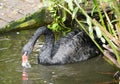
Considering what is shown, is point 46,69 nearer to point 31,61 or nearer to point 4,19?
point 31,61

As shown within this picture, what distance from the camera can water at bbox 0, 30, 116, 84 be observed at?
6.39 metres

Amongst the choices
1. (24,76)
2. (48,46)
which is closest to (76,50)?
(48,46)

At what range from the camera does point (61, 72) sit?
676 centimetres

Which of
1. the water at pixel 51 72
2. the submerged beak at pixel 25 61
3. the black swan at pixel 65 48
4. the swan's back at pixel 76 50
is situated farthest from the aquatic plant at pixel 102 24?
the submerged beak at pixel 25 61

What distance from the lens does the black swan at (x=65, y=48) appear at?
24.2ft

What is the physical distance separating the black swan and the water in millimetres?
154

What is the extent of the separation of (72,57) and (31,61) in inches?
28.6

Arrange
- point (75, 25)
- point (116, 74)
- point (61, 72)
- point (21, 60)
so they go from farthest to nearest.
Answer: point (75, 25)
point (21, 60)
point (61, 72)
point (116, 74)

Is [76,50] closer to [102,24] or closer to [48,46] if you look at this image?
[48,46]

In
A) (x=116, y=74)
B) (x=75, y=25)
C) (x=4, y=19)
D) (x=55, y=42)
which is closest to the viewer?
(x=116, y=74)

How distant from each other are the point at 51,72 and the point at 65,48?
881 millimetres

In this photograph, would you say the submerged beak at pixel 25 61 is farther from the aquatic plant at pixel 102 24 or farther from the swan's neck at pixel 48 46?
the aquatic plant at pixel 102 24

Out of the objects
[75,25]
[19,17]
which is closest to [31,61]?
[75,25]

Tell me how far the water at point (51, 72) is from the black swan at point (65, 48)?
6.1 inches
